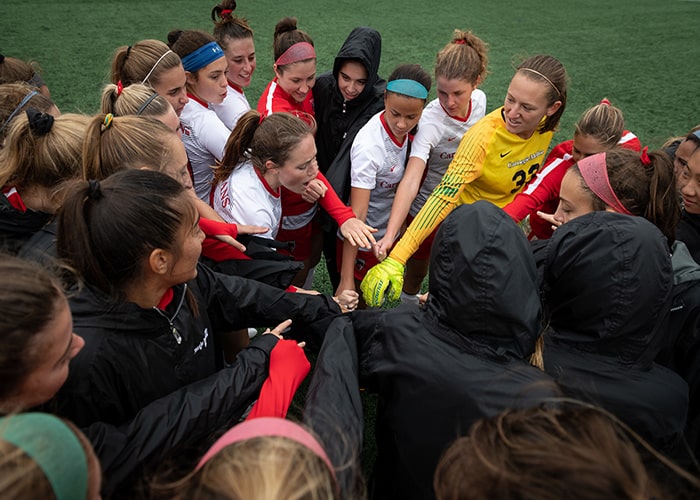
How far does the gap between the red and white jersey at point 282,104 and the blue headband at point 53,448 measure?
2680mm

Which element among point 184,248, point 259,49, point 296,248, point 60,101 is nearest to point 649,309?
point 184,248

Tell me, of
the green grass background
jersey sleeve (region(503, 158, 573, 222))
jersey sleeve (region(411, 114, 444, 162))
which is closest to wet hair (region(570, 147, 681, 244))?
jersey sleeve (region(503, 158, 573, 222))

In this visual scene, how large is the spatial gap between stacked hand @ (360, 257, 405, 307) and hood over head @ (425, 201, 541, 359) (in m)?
1.12

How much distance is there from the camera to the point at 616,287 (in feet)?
5.15

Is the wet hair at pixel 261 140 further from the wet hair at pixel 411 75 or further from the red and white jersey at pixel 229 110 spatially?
the red and white jersey at pixel 229 110

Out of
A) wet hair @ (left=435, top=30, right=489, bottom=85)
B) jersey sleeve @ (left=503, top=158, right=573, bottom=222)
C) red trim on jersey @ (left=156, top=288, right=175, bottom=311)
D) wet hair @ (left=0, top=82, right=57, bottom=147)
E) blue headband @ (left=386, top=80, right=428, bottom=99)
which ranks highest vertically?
wet hair @ (left=435, top=30, right=489, bottom=85)

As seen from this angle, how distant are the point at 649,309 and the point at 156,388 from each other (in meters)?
1.54

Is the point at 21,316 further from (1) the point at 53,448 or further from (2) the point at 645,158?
(2) the point at 645,158

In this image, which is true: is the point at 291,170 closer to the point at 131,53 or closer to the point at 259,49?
the point at 131,53

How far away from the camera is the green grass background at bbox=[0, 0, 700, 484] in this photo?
287 inches

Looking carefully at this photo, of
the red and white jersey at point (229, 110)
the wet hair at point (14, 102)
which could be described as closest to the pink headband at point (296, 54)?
the red and white jersey at point (229, 110)

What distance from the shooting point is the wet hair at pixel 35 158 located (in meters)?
2.03

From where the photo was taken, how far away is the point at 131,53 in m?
3.01

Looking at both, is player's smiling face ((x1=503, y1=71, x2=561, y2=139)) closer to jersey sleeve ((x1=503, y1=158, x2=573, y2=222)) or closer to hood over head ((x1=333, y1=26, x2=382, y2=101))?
jersey sleeve ((x1=503, y1=158, x2=573, y2=222))
